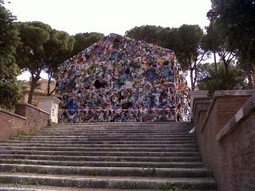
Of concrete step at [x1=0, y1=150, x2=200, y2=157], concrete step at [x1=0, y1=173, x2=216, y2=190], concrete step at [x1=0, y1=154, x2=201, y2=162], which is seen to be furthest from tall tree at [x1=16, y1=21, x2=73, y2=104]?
concrete step at [x1=0, y1=173, x2=216, y2=190]

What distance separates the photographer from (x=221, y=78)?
99.0ft

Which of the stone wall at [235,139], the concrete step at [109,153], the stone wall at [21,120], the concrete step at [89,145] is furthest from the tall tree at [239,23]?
the stone wall at [21,120]

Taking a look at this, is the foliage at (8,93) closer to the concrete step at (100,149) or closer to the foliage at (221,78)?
the concrete step at (100,149)

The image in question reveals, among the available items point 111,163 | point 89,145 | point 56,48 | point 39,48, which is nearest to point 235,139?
point 111,163

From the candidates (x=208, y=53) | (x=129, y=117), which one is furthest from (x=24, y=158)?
(x=208, y=53)

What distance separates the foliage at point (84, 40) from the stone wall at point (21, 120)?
16737 mm

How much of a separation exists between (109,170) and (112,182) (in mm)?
975

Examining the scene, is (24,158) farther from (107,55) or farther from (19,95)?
(107,55)

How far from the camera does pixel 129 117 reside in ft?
64.2

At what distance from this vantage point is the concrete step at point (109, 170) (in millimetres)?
7172

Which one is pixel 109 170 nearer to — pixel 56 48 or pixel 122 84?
pixel 122 84

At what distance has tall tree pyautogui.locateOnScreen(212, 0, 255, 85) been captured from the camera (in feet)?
34.8

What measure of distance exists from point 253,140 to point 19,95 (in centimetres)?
1070

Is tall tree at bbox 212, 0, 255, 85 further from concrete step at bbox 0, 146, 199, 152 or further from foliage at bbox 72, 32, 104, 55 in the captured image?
foliage at bbox 72, 32, 104, 55
